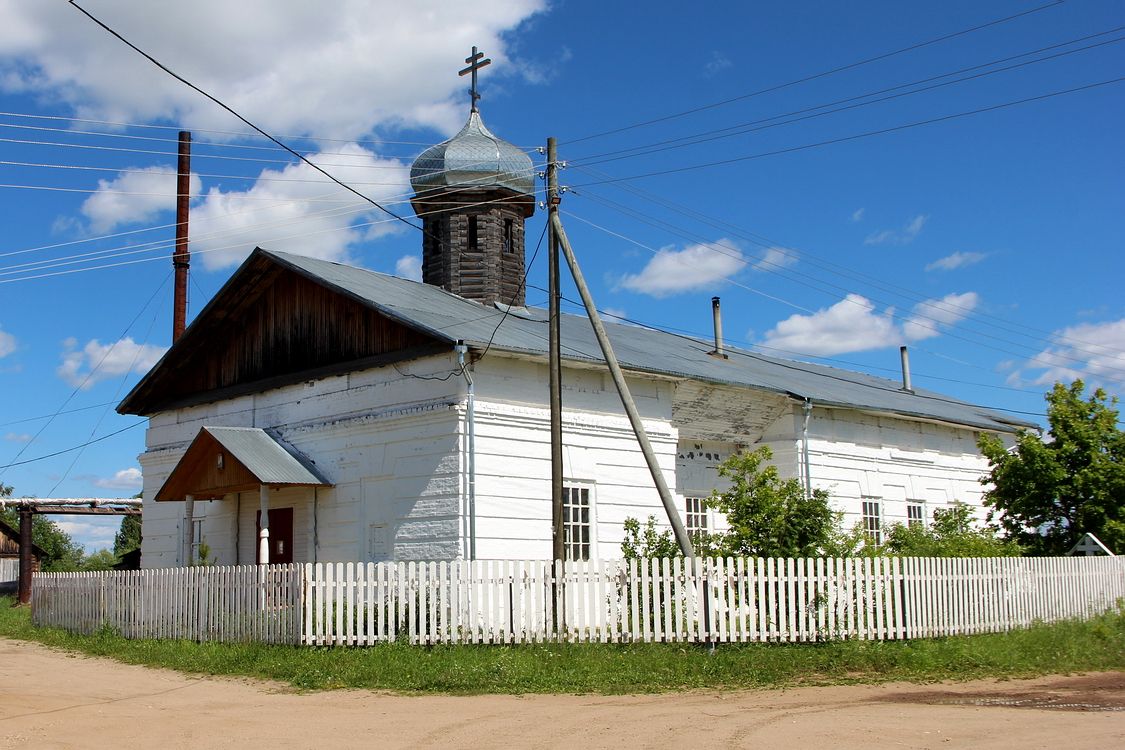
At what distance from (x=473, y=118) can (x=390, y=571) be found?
12.7m

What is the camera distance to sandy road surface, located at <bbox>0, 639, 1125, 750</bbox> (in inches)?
364

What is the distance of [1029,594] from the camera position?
17750 mm

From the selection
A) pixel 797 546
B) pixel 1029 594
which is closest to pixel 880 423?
pixel 1029 594

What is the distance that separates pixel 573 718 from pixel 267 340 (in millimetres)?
12449

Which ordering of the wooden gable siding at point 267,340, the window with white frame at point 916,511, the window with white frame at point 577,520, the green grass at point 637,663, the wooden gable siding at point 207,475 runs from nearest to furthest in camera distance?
the green grass at point 637,663
the window with white frame at point 577,520
the wooden gable siding at point 207,475
the wooden gable siding at point 267,340
the window with white frame at point 916,511

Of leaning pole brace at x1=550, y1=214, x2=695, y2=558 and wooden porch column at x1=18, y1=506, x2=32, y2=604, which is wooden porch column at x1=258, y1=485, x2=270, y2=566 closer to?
leaning pole brace at x1=550, y1=214, x2=695, y2=558

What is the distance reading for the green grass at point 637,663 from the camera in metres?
12.7

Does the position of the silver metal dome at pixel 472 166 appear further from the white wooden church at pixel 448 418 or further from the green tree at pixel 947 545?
the green tree at pixel 947 545

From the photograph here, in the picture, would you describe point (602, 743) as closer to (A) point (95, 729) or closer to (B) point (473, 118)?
(A) point (95, 729)

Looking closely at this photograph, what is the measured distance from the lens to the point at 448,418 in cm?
1725

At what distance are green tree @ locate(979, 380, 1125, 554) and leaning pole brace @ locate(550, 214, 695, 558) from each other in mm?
8805

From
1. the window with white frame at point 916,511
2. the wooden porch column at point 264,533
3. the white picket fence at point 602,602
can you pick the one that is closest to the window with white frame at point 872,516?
the window with white frame at point 916,511

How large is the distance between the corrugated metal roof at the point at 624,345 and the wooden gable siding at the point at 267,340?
440mm

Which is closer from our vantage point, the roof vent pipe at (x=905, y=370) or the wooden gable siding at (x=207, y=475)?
the wooden gable siding at (x=207, y=475)
